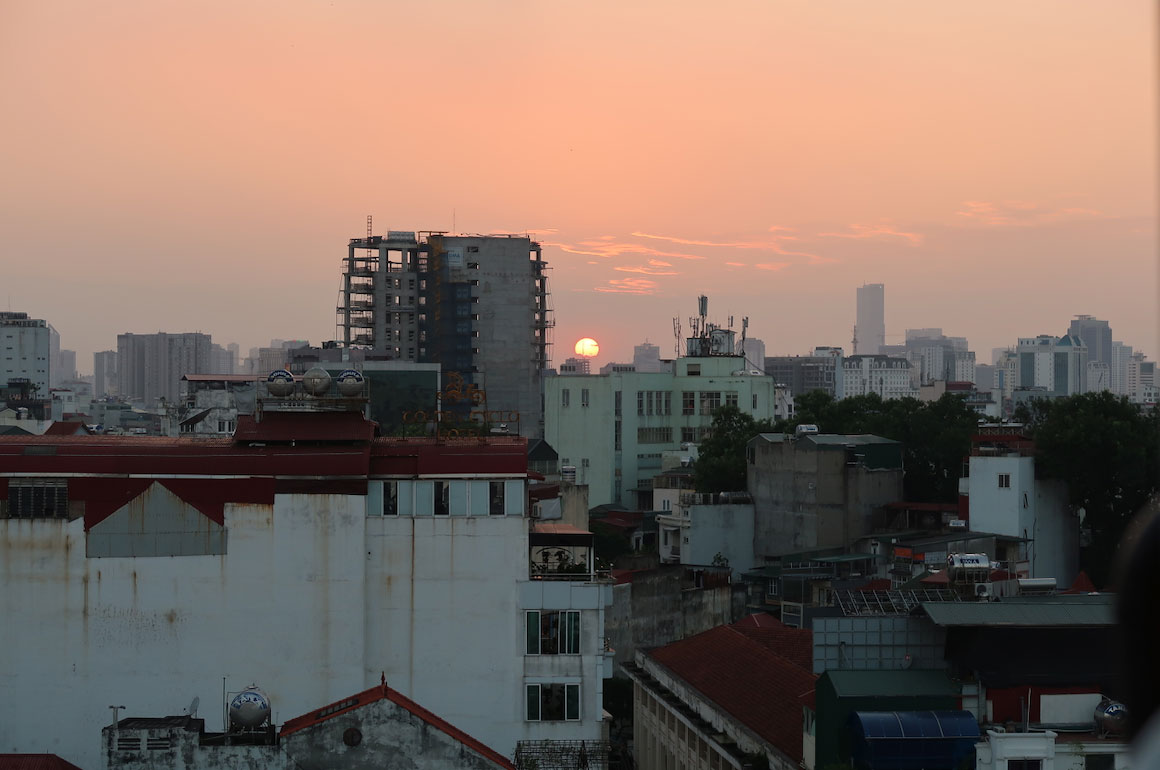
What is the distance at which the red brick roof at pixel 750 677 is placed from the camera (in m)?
25.9

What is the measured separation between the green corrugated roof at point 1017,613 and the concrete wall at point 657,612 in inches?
643

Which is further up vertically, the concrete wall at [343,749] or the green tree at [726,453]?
the green tree at [726,453]

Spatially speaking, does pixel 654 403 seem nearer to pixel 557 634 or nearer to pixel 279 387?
pixel 279 387

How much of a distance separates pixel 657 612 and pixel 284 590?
16.8m

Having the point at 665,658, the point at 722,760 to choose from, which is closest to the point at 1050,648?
the point at 722,760

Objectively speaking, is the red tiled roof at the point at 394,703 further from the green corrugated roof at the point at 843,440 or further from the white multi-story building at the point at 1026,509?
the green corrugated roof at the point at 843,440

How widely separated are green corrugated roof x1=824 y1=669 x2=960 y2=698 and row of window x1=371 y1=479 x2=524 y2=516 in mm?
7638

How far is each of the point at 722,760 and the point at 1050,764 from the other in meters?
7.60

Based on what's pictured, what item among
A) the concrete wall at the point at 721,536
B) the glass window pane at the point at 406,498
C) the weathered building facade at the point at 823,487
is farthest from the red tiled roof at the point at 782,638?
the concrete wall at the point at 721,536

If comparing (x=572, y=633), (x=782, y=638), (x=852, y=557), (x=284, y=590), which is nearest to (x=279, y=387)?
(x=284, y=590)

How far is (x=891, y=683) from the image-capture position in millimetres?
21953

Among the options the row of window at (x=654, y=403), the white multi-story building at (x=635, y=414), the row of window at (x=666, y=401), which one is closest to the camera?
the white multi-story building at (x=635, y=414)

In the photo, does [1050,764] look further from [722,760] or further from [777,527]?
[777,527]

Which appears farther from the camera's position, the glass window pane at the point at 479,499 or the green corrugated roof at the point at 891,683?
the glass window pane at the point at 479,499
